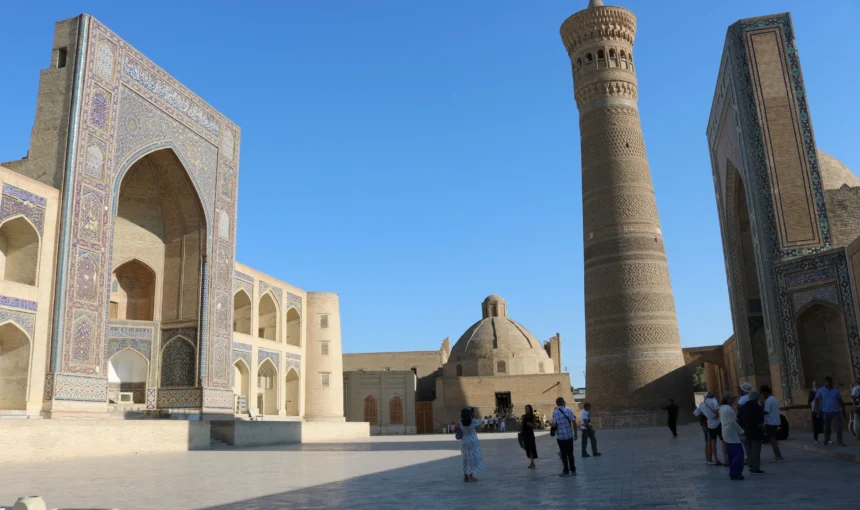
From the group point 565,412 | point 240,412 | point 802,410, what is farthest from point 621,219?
point 565,412

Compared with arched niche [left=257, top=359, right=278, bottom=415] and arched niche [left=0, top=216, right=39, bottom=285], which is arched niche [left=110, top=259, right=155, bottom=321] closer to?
arched niche [left=0, top=216, right=39, bottom=285]

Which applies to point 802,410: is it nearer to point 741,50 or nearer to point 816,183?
point 816,183

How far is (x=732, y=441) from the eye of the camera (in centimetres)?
542

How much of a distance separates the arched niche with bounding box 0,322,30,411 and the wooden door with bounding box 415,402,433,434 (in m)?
19.7

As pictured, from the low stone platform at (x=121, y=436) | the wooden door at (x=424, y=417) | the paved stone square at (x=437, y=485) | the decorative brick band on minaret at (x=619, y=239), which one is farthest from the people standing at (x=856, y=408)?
the wooden door at (x=424, y=417)

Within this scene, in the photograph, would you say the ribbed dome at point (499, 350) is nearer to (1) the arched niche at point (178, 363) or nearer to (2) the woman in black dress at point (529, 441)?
(1) the arched niche at point (178, 363)

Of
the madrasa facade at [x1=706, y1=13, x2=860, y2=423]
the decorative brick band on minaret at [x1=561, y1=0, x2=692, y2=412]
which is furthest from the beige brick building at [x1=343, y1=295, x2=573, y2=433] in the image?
the madrasa facade at [x1=706, y1=13, x2=860, y2=423]

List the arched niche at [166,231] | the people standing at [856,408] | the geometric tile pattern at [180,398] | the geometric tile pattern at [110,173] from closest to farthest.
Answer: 1. the people standing at [856,408]
2. the geometric tile pattern at [110,173]
3. the geometric tile pattern at [180,398]
4. the arched niche at [166,231]

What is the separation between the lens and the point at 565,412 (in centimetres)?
657

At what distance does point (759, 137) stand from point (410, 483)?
365 inches

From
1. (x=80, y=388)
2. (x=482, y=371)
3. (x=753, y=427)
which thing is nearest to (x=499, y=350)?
(x=482, y=371)

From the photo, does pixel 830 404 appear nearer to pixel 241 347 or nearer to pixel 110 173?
pixel 110 173

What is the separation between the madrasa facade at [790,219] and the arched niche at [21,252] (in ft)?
36.9

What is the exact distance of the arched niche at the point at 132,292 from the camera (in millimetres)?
15508
